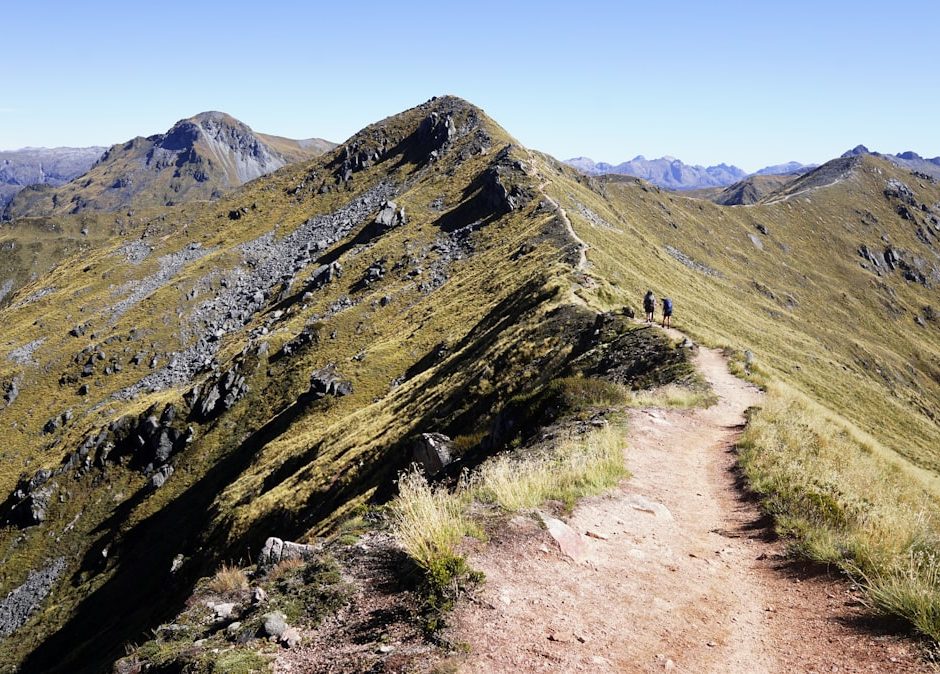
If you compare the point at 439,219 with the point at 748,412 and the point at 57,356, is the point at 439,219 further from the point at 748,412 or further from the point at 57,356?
the point at 748,412

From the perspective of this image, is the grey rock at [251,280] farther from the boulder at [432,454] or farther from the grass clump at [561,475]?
the grass clump at [561,475]

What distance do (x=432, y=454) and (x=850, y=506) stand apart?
14693 millimetres

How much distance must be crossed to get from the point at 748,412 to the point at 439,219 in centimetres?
8349

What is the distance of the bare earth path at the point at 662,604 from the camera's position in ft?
22.1

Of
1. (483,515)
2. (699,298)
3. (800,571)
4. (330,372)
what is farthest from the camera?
(699,298)

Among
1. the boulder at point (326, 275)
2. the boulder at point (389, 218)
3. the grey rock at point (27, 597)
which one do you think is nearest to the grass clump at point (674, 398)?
the grey rock at point (27, 597)

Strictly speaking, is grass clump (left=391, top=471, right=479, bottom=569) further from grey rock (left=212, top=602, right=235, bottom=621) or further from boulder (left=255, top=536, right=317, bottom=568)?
grey rock (left=212, top=602, right=235, bottom=621)

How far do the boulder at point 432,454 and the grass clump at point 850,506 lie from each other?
1125 centimetres

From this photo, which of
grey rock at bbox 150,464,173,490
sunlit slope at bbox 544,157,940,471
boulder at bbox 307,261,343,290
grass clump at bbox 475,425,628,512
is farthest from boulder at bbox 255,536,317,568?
boulder at bbox 307,261,343,290

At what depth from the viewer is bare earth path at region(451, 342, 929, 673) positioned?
22.1 ft

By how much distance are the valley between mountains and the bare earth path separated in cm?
5

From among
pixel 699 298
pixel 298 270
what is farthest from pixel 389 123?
pixel 699 298

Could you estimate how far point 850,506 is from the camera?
10.5 m

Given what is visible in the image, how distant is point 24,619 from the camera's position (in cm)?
5153
